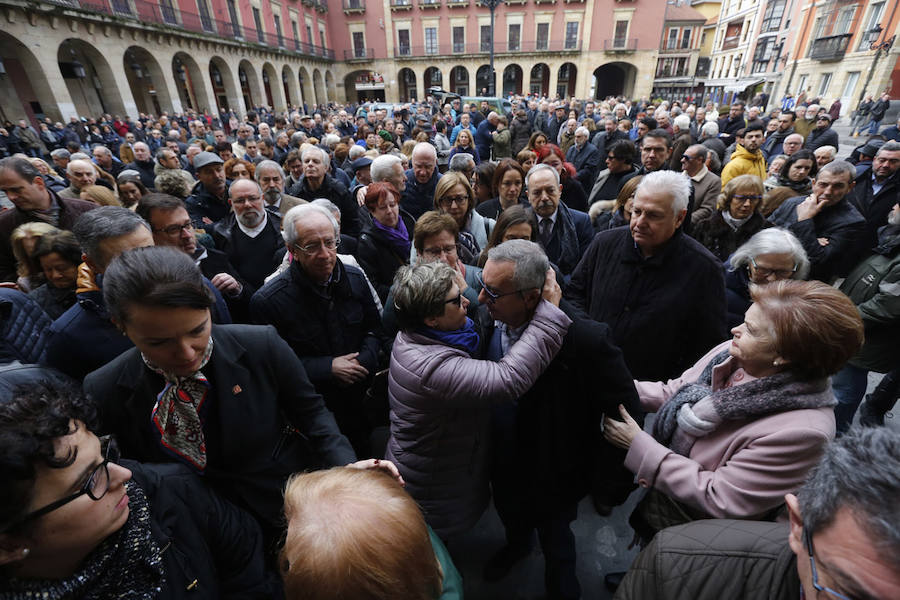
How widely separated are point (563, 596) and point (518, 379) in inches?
54.8

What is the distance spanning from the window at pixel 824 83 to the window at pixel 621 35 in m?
14.2

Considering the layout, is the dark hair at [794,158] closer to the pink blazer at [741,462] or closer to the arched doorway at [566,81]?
the pink blazer at [741,462]

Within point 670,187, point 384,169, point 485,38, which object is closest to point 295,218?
point 384,169

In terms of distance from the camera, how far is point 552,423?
170 cm

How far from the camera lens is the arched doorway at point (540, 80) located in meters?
39.5

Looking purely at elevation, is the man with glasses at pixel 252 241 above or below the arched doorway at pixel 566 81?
below

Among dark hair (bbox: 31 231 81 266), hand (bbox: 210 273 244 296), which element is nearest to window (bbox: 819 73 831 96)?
hand (bbox: 210 273 244 296)

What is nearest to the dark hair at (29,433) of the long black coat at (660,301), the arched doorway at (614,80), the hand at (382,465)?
the hand at (382,465)

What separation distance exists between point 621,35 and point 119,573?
4273 centimetres

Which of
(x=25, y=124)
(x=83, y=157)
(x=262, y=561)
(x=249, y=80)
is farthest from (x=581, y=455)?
(x=249, y=80)

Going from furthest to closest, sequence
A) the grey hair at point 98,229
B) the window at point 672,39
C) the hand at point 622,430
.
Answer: the window at point 672,39
the grey hair at point 98,229
the hand at point 622,430

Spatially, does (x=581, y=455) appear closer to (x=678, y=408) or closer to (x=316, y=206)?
(x=678, y=408)

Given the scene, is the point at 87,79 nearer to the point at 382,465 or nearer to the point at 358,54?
the point at 358,54

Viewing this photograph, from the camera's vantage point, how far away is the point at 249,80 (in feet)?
86.7
